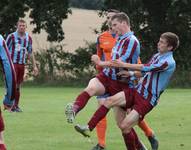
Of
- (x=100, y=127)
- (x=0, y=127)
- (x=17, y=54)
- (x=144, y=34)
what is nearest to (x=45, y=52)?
(x=144, y=34)

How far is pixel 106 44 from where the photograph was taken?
37.6 feet

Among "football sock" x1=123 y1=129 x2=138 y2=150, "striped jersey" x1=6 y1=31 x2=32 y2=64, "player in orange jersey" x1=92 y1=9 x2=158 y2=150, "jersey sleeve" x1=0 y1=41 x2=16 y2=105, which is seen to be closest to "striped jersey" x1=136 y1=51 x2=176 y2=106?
"football sock" x1=123 y1=129 x2=138 y2=150

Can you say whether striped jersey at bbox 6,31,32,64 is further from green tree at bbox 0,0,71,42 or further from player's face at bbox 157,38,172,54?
green tree at bbox 0,0,71,42

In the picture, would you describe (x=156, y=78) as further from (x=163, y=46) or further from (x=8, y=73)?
(x=8, y=73)

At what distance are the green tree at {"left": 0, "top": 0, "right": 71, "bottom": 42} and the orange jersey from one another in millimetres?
21499

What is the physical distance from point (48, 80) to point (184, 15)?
269 inches

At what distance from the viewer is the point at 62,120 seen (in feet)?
51.2

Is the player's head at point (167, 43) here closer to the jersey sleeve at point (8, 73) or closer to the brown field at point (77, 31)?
the jersey sleeve at point (8, 73)

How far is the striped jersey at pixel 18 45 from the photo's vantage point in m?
19.0

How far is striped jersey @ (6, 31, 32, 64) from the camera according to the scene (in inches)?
749

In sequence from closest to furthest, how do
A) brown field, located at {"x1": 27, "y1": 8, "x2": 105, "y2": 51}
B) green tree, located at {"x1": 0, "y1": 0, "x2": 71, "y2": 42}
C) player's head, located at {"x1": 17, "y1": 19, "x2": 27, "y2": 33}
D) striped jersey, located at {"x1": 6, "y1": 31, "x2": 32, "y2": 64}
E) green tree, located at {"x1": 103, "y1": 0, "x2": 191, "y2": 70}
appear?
player's head, located at {"x1": 17, "y1": 19, "x2": 27, "y2": 33} < striped jersey, located at {"x1": 6, "y1": 31, "x2": 32, "y2": 64} < green tree, located at {"x1": 0, "y1": 0, "x2": 71, "y2": 42} < green tree, located at {"x1": 103, "y1": 0, "x2": 191, "y2": 70} < brown field, located at {"x1": 27, "y1": 8, "x2": 105, "y2": 51}

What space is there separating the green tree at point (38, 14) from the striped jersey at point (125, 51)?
73.8 feet

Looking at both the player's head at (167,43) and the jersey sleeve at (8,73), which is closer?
the jersey sleeve at (8,73)

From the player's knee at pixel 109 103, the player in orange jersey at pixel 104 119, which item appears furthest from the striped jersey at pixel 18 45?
the player's knee at pixel 109 103
